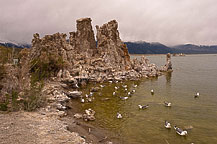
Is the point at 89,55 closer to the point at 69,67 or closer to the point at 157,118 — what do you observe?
the point at 69,67

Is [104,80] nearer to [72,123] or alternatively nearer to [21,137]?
[72,123]

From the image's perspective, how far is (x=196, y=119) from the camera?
2161cm

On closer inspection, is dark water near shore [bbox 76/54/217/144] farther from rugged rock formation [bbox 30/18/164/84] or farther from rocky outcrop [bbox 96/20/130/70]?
rocky outcrop [bbox 96/20/130/70]

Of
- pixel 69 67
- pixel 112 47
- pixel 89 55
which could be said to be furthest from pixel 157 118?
pixel 89 55

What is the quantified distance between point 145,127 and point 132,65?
2018 inches

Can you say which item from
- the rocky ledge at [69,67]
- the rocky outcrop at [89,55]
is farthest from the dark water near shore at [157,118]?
the rocky outcrop at [89,55]

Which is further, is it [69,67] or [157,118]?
[69,67]

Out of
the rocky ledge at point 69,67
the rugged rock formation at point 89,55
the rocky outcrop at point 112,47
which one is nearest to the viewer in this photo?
Answer: the rocky ledge at point 69,67

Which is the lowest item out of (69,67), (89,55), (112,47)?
(69,67)

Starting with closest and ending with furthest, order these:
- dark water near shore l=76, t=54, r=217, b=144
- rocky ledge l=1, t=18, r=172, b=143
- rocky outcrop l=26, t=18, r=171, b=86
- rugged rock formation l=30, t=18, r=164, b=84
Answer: dark water near shore l=76, t=54, r=217, b=144
rocky ledge l=1, t=18, r=172, b=143
rocky outcrop l=26, t=18, r=171, b=86
rugged rock formation l=30, t=18, r=164, b=84

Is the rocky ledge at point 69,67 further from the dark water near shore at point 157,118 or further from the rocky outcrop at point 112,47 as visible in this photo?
the dark water near shore at point 157,118

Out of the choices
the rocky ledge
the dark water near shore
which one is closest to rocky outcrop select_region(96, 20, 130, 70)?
the rocky ledge

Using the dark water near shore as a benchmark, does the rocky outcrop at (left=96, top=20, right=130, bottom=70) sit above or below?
above

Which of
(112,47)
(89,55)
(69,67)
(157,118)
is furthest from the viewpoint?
(89,55)
